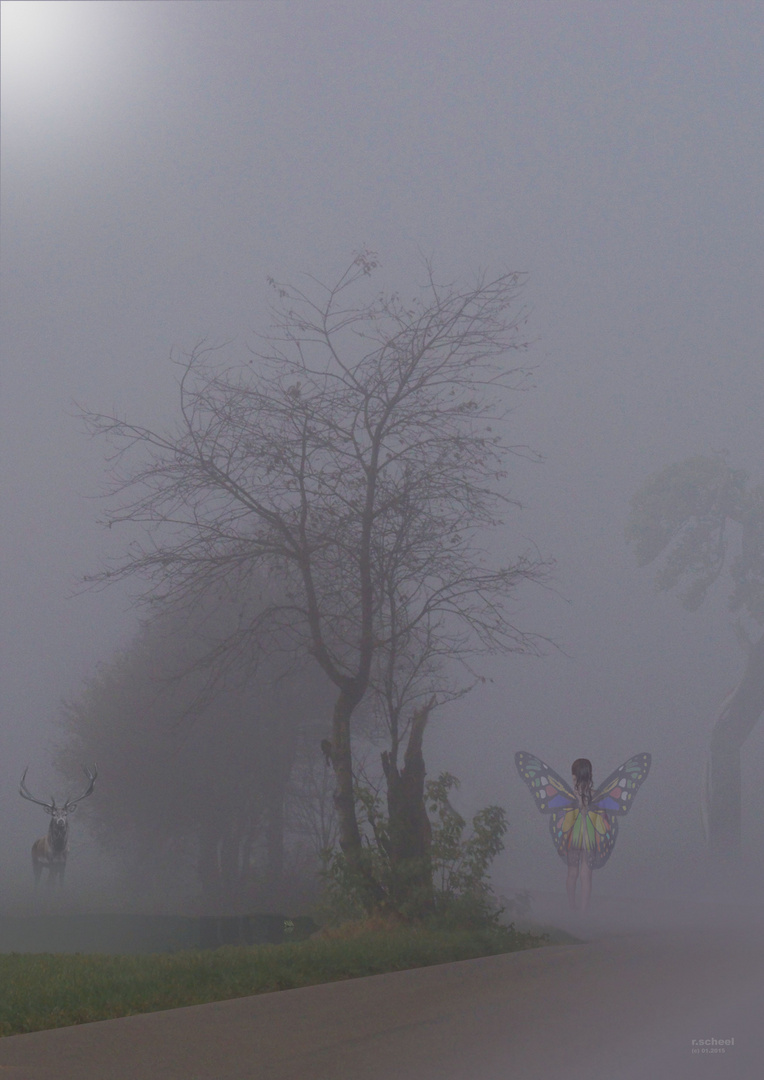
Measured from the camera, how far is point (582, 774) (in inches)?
595

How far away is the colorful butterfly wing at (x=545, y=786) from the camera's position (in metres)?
16.2

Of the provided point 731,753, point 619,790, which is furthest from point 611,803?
point 731,753

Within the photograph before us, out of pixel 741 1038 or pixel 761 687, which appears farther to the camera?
pixel 761 687

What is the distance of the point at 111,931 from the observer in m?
19.5

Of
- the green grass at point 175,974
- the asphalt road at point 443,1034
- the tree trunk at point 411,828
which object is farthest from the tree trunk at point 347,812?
the asphalt road at point 443,1034

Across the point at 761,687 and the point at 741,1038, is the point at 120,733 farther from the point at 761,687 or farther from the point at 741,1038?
the point at 741,1038

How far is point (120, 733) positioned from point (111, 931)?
744 centimetres

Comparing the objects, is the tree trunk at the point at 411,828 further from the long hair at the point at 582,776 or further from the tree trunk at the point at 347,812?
the long hair at the point at 582,776

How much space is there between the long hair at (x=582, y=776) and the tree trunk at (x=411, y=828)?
6.96 ft

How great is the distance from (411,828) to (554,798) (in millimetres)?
2957

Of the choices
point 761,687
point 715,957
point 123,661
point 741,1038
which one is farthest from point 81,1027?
point 761,687

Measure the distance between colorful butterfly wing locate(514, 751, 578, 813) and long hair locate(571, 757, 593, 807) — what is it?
2.11ft

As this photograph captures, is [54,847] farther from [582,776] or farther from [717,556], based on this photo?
[717,556]

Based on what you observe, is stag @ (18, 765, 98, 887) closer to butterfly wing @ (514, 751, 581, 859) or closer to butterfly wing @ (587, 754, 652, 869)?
butterfly wing @ (514, 751, 581, 859)
